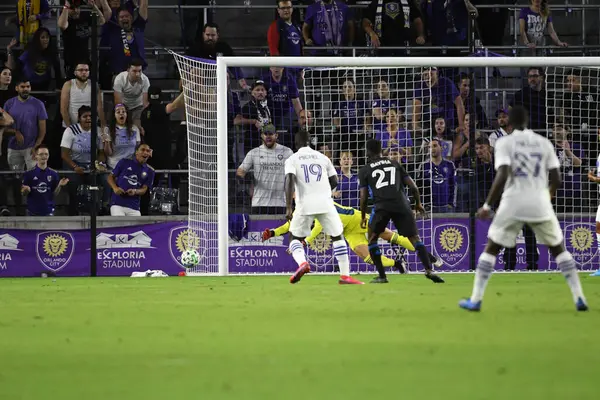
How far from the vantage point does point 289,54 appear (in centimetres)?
2380

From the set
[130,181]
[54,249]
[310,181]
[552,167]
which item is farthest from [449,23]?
[552,167]

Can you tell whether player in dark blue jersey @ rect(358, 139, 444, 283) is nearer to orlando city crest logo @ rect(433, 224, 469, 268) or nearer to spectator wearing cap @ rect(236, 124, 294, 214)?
orlando city crest logo @ rect(433, 224, 469, 268)

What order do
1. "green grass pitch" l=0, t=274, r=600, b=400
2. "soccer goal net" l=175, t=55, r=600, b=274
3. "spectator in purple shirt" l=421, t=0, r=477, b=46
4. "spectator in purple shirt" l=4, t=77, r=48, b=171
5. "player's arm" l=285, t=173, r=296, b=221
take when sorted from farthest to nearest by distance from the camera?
"spectator in purple shirt" l=421, t=0, r=477, b=46 < "spectator in purple shirt" l=4, t=77, r=48, b=171 < "soccer goal net" l=175, t=55, r=600, b=274 < "player's arm" l=285, t=173, r=296, b=221 < "green grass pitch" l=0, t=274, r=600, b=400

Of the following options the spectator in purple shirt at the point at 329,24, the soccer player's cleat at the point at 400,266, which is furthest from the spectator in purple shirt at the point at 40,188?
the soccer player's cleat at the point at 400,266

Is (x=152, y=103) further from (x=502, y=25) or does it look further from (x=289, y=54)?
(x=502, y=25)

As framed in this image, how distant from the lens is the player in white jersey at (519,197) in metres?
10.1

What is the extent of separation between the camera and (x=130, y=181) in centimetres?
2203

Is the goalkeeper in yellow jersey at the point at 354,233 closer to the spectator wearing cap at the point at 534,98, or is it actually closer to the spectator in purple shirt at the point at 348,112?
the spectator in purple shirt at the point at 348,112

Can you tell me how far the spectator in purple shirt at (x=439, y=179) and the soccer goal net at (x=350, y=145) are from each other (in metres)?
0.02

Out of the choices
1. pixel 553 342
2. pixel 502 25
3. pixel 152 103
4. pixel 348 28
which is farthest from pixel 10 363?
pixel 502 25

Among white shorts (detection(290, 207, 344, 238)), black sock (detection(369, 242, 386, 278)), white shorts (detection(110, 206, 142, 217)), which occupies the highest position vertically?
white shorts (detection(110, 206, 142, 217))

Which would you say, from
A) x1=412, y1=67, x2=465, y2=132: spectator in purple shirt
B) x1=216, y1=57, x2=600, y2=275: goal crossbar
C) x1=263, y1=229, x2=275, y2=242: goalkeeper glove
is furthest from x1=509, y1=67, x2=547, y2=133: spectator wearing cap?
x1=263, y1=229, x2=275, y2=242: goalkeeper glove

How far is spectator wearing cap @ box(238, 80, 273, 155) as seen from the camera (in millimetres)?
22125

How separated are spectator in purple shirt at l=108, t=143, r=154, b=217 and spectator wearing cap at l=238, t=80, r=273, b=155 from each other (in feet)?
6.36
